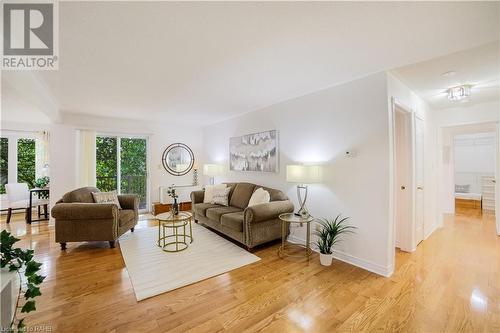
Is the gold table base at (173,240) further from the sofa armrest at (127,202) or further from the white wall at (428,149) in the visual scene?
the white wall at (428,149)

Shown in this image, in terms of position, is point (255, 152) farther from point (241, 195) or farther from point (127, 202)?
point (127, 202)

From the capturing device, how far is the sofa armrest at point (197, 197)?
4.78m

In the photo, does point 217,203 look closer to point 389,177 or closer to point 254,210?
point 254,210

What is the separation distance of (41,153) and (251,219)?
627 cm

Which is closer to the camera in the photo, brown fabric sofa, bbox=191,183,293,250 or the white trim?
brown fabric sofa, bbox=191,183,293,250

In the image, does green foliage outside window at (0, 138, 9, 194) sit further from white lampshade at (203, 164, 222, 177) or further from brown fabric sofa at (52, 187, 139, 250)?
white lampshade at (203, 164, 222, 177)

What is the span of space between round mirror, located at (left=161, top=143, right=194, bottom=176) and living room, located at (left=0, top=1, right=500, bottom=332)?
133 centimetres

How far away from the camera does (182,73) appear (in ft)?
8.73

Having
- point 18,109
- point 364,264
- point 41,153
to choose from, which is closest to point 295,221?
point 364,264

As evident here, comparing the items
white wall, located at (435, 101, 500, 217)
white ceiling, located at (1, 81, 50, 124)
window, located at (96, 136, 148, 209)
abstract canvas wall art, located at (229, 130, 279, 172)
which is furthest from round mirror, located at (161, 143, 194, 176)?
white wall, located at (435, 101, 500, 217)

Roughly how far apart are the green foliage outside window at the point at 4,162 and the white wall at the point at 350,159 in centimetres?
690

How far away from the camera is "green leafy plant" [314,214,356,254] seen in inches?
109

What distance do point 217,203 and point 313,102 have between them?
8.89 ft

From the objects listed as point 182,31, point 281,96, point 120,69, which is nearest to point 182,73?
point 120,69
